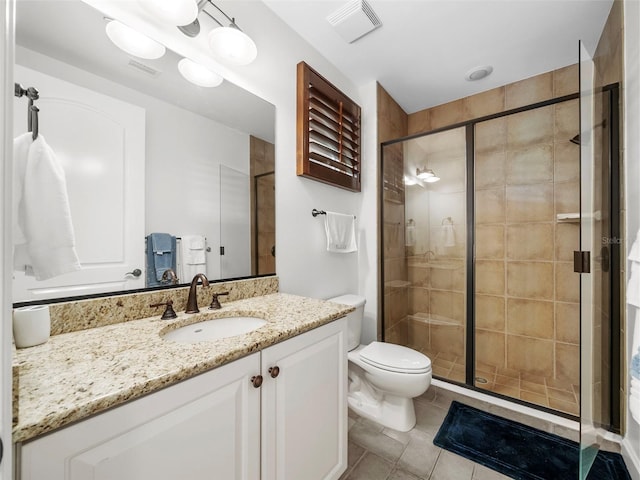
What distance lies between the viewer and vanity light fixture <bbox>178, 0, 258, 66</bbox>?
122 centimetres

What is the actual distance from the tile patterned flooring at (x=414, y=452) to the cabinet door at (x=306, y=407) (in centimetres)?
24

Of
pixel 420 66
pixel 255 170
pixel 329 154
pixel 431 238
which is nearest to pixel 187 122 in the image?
pixel 255 170

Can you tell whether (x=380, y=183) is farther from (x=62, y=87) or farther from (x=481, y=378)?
(x=62, y=87)

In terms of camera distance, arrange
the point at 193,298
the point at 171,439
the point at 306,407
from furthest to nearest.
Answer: the point at 193,298 < the point at 306,407 < the point at 171,439

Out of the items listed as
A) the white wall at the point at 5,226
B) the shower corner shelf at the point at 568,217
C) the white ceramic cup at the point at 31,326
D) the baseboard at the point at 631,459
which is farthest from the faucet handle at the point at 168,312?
the shower corner shelf at the point at 568,217

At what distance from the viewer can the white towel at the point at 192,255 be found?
3.99 feet

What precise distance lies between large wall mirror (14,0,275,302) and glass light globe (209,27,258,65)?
0.42ft

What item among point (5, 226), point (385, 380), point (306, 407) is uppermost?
point (5, 226)

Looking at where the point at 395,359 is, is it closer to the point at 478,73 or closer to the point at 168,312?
the point at 168,312

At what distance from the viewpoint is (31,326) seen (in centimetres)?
78

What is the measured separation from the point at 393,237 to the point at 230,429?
1973 mm

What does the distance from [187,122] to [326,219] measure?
1.02 metres

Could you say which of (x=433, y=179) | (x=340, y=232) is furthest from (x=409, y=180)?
(x=340, y=232)

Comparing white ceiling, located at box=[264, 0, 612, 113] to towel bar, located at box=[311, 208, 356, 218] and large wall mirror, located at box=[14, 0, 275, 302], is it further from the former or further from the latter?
towel bar, located at box=[311, 208, 356, 218]
